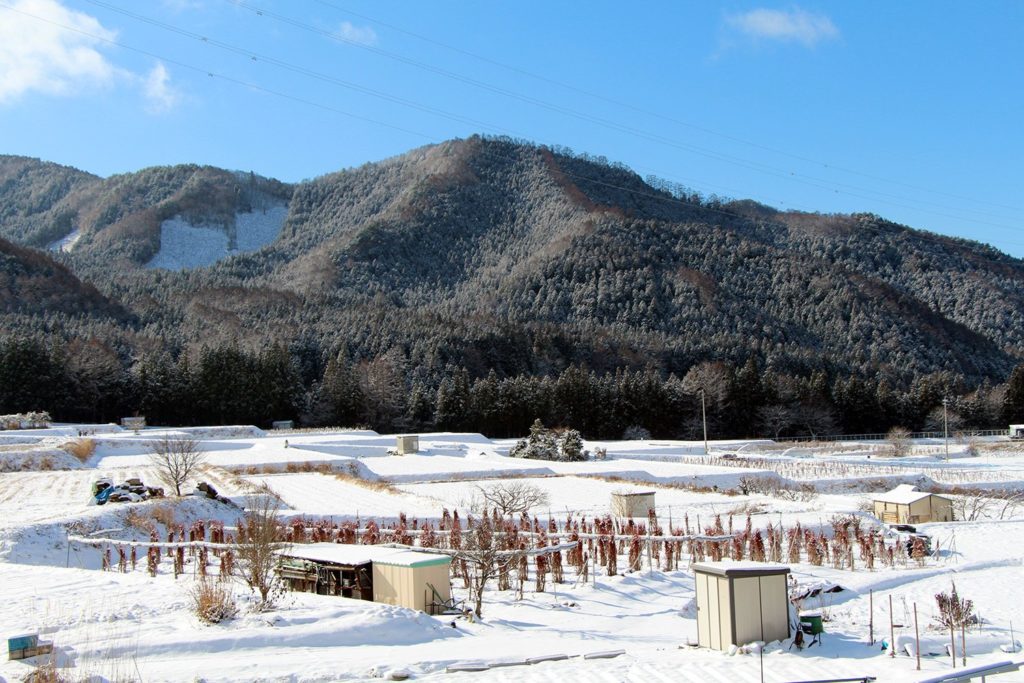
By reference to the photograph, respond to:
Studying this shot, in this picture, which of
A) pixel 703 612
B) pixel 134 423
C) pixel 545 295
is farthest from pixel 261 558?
pixel 545 295

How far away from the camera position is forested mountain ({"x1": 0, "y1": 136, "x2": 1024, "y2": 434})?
76.1 m

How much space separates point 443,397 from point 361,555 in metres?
50.3

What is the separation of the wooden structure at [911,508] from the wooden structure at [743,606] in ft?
55.6

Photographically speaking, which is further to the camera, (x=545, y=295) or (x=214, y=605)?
(x=545, y=295)

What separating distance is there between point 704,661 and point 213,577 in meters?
7.60

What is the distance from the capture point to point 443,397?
211 feet

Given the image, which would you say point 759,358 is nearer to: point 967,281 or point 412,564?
point 967,281

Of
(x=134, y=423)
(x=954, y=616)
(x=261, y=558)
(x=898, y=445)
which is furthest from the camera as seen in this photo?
(x=898, y=445)

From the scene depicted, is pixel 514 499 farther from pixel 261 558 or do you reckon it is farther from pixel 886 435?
pixel 886 435

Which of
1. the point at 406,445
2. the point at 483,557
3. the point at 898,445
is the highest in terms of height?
the point at 406,445

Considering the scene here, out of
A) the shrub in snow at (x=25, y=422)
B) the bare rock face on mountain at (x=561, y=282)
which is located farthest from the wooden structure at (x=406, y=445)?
the bare rock face on mountain at (x=561, y=282)

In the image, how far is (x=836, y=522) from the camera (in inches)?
878

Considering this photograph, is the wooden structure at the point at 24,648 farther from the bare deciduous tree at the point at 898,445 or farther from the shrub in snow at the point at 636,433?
the shrub in snow at the point at 636,433

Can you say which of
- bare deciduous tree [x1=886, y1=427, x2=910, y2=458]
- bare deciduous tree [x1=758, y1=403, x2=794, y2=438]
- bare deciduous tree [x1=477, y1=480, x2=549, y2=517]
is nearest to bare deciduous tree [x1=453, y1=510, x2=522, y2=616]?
bare deciduous tree [x1=477, y1=480, x2=549, y2=517]
